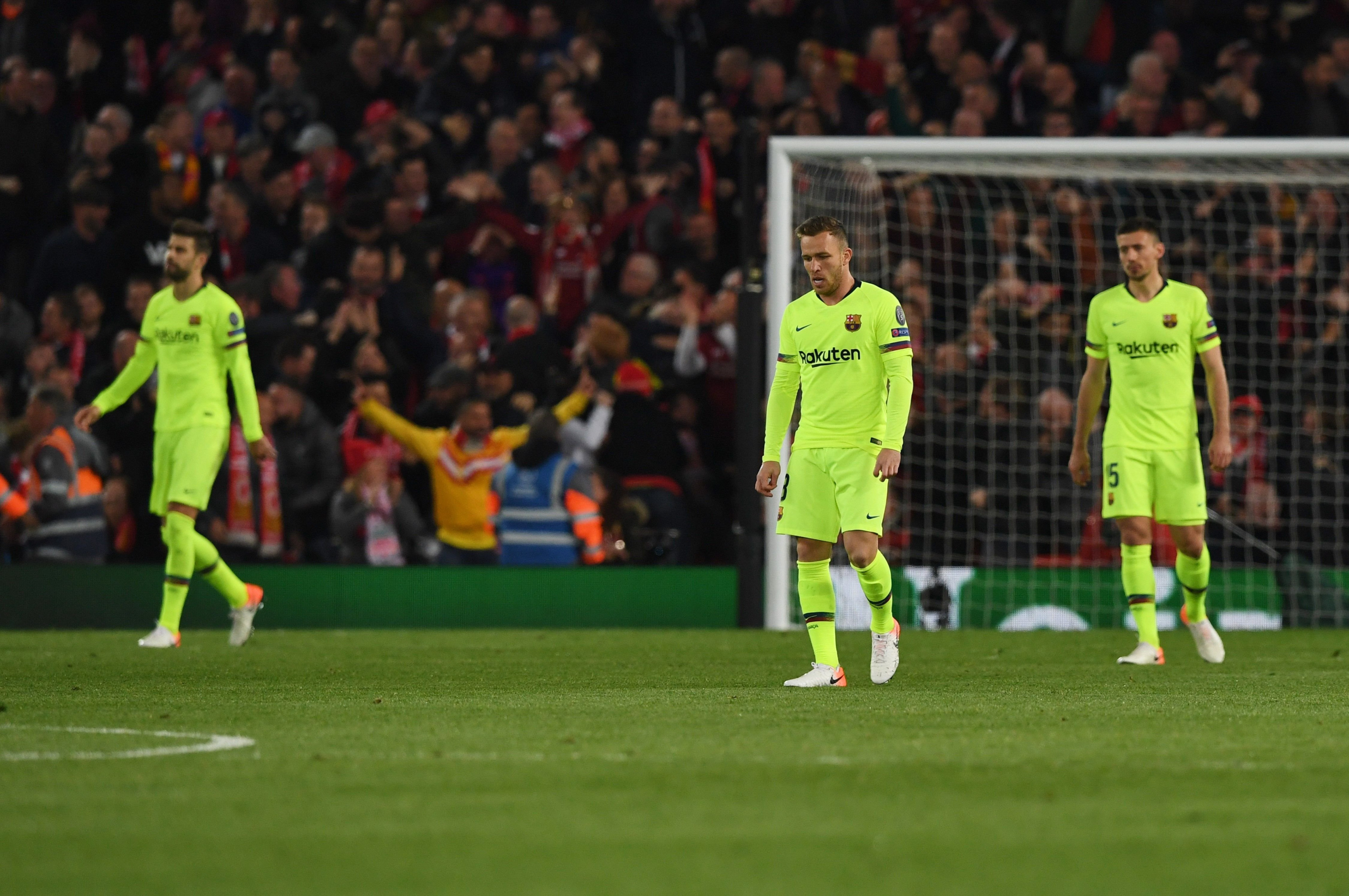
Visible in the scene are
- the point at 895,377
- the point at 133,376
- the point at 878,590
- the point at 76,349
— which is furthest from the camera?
the point at 76,349

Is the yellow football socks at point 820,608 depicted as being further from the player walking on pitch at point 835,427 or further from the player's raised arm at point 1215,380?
the player's raised arm at point 1215,380

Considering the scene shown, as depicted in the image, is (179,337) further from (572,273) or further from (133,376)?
(572,273)

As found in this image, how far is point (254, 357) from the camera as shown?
50.4 feet

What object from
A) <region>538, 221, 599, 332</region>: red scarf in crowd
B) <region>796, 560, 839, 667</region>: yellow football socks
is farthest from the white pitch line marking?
<region>538, 221, 599, 332</region>: red scarf in crowd

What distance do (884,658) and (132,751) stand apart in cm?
396

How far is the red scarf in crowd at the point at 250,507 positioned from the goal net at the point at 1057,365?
3.73 metres

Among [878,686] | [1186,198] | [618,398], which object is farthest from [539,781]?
[1186,198]

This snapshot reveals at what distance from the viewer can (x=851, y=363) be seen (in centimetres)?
873

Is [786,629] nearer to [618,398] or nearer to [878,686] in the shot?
[618,398]

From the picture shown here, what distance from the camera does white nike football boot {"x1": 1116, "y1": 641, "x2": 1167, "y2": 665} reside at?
10523mm

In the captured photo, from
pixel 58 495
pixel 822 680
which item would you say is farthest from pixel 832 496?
pixel 58 495

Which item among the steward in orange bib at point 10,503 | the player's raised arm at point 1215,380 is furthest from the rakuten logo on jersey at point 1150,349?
the steward in orange bib at point 10,503

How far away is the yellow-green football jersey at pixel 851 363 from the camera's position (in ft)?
28.5

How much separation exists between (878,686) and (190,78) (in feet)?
38.4
